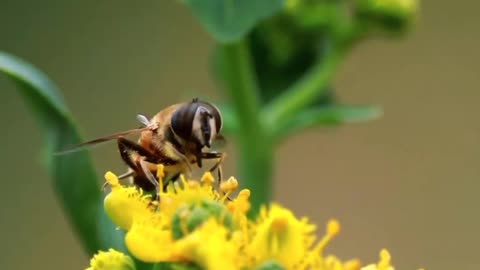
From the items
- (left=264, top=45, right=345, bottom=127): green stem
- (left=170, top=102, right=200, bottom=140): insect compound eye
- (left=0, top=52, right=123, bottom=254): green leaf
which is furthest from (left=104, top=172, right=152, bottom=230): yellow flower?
(left=264, top=45, right=345, bottom=127): green stem

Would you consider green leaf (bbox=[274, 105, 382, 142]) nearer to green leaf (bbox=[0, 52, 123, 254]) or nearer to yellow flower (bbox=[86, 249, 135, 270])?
green leaf (bbox=[0, 52, 123, 254])

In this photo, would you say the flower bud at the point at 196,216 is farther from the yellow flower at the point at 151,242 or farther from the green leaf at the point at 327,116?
the green leaf at the point at 327,116

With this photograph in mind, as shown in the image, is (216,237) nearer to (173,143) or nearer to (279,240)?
(279,240)

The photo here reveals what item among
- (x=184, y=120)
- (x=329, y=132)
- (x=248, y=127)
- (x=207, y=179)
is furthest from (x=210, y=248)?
(x=329, y=132)

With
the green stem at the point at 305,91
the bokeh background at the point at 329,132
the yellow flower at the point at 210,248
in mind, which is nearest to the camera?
the yellow flower at the point at 210,248

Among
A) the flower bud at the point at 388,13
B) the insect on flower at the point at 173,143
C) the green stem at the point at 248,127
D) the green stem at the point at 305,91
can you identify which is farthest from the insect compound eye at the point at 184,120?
the flower bud at the point at 388,13

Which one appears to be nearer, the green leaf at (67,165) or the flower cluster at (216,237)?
the flower cluster at (216,237)

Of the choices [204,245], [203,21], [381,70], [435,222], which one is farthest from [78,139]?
[381,70]
